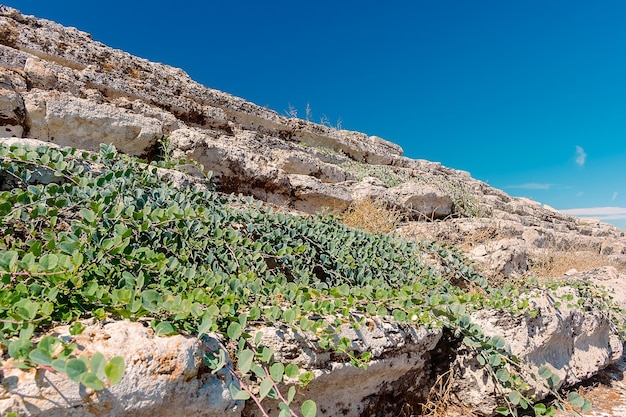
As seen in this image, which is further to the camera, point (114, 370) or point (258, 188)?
point (258, 188)

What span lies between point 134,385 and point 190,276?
0.85m

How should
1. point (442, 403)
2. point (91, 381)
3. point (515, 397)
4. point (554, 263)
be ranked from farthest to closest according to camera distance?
point (554, 263)
point (442, 403)
point (515, 397)
point (91, 381)

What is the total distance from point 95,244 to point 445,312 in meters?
2.19

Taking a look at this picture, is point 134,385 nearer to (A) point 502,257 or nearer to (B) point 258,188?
(A) point 502,257

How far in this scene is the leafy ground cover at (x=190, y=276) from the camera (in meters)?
1.35

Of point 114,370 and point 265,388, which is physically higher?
point 114,370

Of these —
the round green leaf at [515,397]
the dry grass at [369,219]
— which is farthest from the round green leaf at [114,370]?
the dry grass at [369,219]

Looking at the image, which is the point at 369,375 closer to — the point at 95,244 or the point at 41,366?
the point at 41,366

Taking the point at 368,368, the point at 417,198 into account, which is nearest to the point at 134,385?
the point at 368,368

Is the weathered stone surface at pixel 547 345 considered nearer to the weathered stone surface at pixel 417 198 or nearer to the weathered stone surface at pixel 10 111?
the weathered stone surface at pixel 417 198

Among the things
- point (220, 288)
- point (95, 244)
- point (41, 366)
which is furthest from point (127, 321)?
point (95, 244)

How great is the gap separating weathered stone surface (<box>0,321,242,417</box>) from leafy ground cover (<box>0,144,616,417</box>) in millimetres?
53

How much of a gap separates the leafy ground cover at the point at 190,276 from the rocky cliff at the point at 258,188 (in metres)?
0.13

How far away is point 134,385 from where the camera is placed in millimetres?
1205
